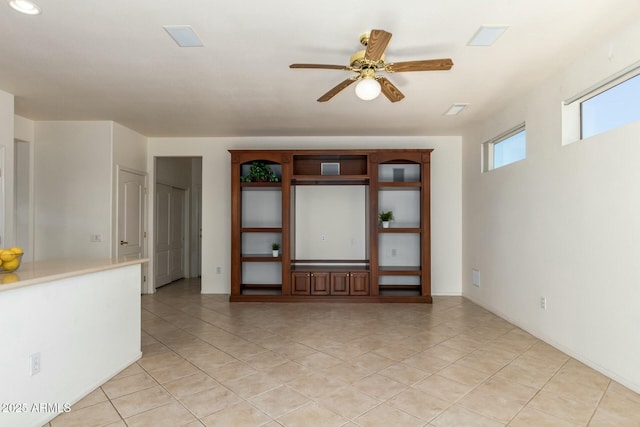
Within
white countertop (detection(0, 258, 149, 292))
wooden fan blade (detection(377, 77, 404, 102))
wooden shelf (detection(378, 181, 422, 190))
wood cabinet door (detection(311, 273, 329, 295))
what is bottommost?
wood cabinet door (detection(311, 273, 329, 295))

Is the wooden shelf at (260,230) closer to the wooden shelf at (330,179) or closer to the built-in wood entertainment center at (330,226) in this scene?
the built-in wood entertainment center at (330,226)

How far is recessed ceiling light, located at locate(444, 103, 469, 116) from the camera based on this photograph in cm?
452

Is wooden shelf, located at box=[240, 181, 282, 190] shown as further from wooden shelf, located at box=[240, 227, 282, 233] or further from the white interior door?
the white interior door

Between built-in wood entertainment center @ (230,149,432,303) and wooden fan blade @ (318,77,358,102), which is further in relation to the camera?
built-in wood entertainment center @ (230,149,432,303)

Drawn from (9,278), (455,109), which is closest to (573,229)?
(455,109)

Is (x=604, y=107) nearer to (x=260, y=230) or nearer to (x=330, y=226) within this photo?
(x=330, y=226)

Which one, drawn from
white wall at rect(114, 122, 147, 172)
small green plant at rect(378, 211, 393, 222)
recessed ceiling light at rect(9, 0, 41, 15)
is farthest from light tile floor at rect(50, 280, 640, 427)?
recessed ceiling light at rect(9, 0, 41, 15)

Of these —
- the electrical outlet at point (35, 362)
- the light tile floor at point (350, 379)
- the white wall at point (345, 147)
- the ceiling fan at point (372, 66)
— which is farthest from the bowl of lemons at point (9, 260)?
the white wall at point (345, 147)

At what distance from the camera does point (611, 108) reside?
2.96 metres

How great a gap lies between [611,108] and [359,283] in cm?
372

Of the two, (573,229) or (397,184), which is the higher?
(397,184)

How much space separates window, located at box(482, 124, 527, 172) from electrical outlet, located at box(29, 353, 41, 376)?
4770 mm

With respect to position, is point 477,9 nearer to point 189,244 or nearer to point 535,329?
point 535,329

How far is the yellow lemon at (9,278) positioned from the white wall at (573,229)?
13.2 ft
